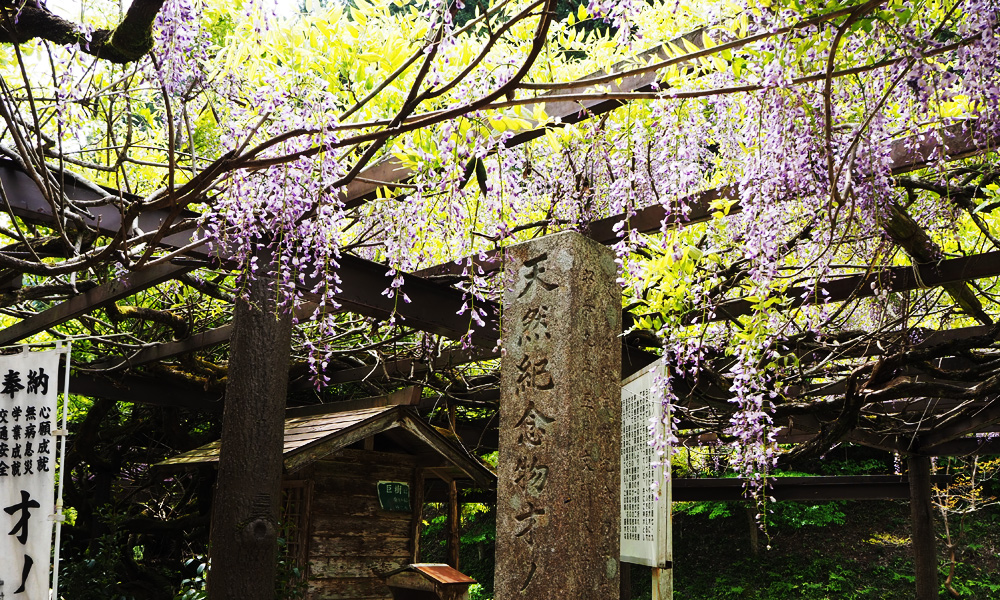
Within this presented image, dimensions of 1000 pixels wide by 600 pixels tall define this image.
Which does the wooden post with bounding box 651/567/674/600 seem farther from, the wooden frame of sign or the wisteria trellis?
the wisteria trellis

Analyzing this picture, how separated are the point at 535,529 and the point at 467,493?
747 cm

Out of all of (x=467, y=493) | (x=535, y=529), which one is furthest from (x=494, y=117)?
(x=467, y=493)

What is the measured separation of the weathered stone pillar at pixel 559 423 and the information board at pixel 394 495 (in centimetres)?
405

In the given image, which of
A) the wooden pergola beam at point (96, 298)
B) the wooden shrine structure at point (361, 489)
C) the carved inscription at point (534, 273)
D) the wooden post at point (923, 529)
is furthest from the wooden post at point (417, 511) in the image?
the wooden post at point (923, 529)

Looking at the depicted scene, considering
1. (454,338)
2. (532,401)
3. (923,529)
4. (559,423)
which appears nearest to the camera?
(559,423)

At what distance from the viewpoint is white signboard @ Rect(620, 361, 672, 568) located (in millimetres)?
2561

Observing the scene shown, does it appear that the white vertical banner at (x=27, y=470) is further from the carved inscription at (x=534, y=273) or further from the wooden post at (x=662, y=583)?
the wooden post at (x=662, y=583)

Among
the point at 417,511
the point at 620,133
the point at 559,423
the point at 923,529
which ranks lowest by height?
the point at 923,529

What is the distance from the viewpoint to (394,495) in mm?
6473

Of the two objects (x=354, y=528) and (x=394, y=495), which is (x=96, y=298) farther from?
(x=394, y=495)

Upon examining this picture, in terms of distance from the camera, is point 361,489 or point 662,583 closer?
point 662,583

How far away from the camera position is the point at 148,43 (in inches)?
83.5

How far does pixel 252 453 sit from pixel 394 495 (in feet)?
9.86

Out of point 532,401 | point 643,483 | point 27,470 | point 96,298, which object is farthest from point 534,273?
point 96,298
